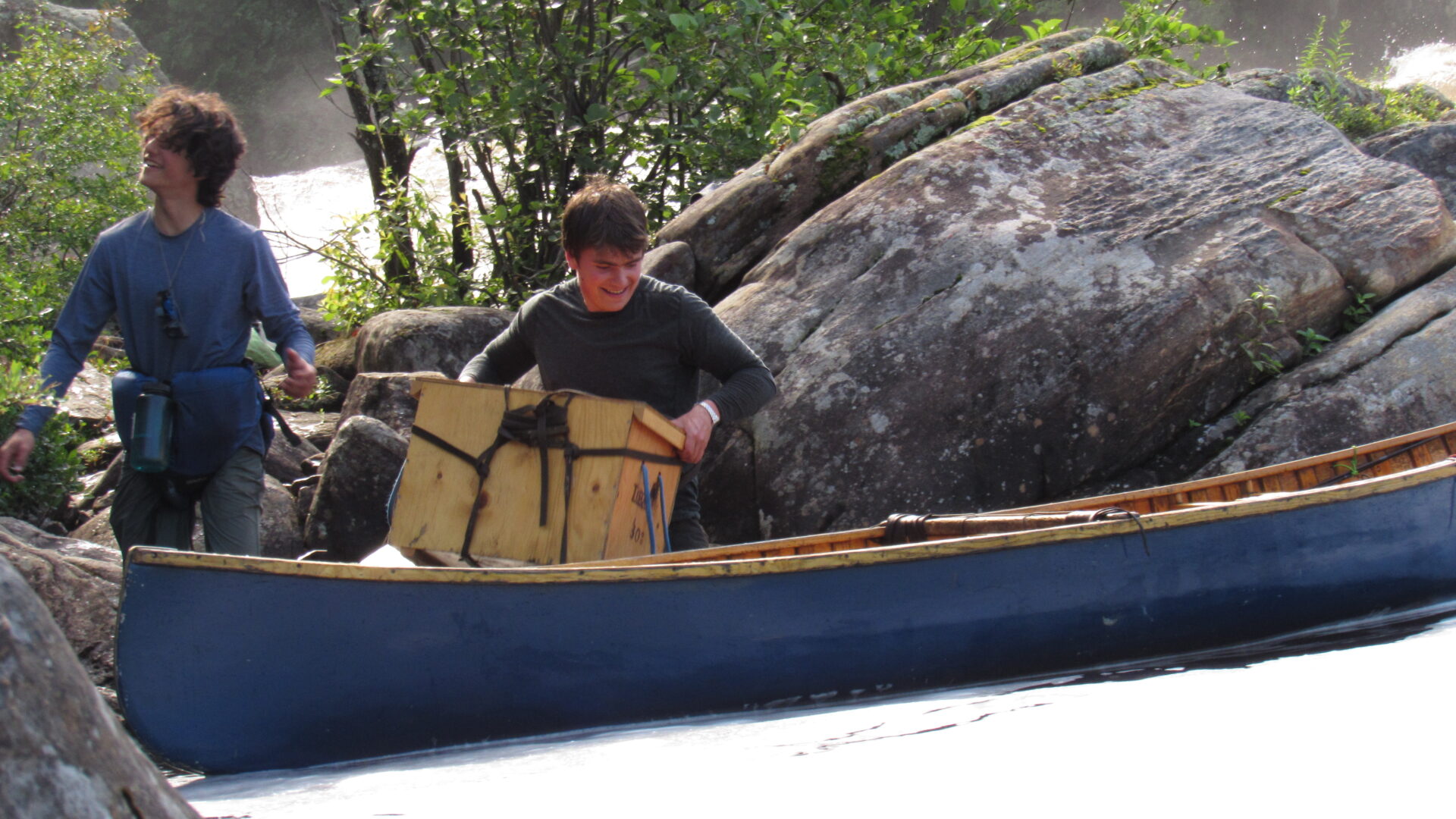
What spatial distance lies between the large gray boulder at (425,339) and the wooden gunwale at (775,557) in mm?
3836

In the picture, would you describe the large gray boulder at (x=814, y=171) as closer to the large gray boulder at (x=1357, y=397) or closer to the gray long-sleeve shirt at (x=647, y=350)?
the large gray boulder at (x=1357, y=397)

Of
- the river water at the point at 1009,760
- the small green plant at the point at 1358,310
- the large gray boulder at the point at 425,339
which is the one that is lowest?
the river water at the point at 1009,760

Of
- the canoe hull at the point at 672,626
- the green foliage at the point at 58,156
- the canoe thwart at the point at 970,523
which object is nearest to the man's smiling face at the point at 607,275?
the canoe hull at the point at 672,626

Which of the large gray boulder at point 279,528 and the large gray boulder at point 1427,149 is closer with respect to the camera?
the large gray boulder at point 279,528

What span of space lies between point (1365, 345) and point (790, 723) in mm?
3639

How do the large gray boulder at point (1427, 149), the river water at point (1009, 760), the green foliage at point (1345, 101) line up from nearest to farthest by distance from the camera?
the river water at point (1009, 760)
the large gray boulder at point (1427, 149)
the green foliage at point (1345, 101)

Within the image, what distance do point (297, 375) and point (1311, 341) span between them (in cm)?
445

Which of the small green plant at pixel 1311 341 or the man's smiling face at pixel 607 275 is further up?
the man's smiling face at pixel 607 275

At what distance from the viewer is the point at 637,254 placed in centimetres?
382

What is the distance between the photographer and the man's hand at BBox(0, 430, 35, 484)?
Result: 10.6ft

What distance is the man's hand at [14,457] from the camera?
3240mm

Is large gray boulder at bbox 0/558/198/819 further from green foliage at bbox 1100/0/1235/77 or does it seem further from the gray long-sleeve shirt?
green foliage at bbox 1100/0/1235/77

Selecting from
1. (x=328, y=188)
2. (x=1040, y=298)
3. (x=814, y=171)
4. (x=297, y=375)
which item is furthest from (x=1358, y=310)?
(x=328, y=188)

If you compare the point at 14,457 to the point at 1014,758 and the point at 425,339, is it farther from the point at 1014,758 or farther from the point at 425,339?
the point at 425,339
